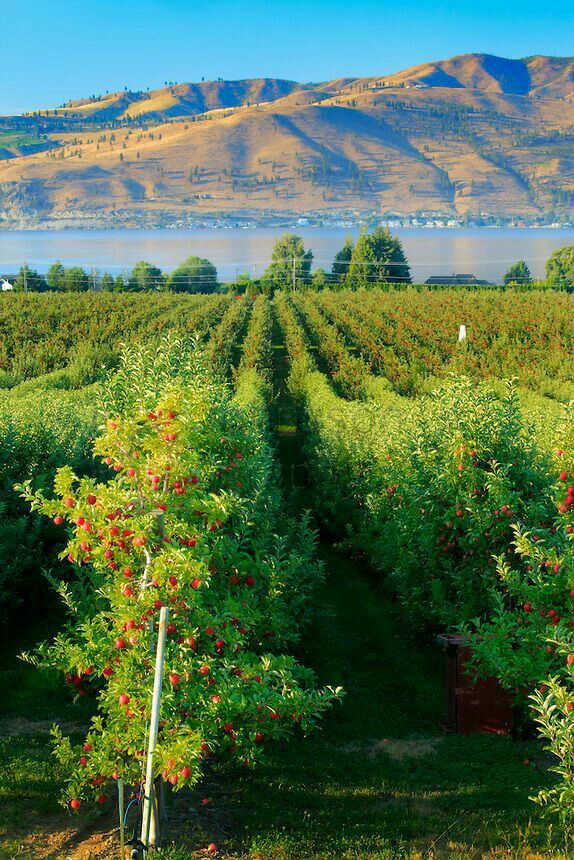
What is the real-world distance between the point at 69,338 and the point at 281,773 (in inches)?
1620

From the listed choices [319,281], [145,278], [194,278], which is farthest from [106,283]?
[319,281]

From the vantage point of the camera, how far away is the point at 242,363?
116ft

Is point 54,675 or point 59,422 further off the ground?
point 59,422

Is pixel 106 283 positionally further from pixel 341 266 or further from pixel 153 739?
pixel 153 739

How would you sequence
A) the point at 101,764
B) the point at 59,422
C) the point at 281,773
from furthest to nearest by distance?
the point at 59,422, the point at 281,773, the point at 101,764

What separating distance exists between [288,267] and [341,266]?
24.4 ft

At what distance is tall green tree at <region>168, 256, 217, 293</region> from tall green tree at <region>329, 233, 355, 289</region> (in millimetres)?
16526

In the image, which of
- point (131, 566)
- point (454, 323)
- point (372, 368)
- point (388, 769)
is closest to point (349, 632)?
point (388, 769)

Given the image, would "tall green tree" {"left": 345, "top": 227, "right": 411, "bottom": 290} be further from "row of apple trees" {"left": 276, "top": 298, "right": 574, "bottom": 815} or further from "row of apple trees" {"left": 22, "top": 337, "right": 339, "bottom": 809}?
"row of apple trees" {"left": 22, "top": 337, "right": 339, "bottom": 809}

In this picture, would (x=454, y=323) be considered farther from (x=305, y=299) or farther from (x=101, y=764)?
(x=101, y=764)

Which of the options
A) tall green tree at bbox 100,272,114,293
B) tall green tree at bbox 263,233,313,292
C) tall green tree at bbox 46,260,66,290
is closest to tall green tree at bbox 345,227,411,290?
tall green tree at bbox 263,233,313,292

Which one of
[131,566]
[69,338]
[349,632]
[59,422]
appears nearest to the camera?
[131,566]

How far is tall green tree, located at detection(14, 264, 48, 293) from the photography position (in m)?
91.9

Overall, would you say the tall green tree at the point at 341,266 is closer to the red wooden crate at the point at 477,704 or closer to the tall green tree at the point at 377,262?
the tall green tree at the point at 377,262
